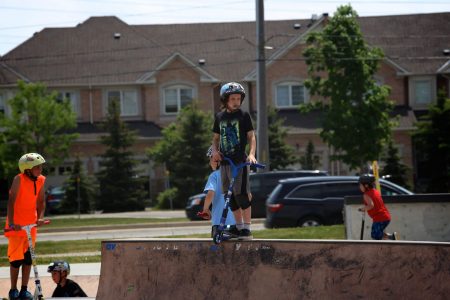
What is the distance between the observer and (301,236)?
62.7 feet

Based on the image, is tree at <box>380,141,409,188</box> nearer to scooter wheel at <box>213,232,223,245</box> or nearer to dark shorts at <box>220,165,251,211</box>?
Answer: dark shorts at <box>220,165,251,211</box>

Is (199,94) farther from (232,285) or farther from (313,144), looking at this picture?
(232,285)

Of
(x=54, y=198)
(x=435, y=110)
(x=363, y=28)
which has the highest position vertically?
(x=363, y=28)

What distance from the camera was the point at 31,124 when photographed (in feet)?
142

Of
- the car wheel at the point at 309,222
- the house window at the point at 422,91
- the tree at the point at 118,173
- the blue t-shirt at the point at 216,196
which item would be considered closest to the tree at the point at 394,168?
the house window at the point at 422,91

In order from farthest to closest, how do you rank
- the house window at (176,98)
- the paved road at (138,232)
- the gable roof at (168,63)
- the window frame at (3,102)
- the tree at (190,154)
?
A: the house window at (176,98)
the gable roof at (168,63)
the window frame at (3,102)
the tree at (190,154)
the paved road at (138,232)

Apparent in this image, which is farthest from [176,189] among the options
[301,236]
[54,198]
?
[301,236]

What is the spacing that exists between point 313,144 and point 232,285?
142ft

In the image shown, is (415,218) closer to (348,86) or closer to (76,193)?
(348,86)

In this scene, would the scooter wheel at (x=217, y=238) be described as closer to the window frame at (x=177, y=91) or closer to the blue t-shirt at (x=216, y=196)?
the blue t-shirt at (x=216, y=196)

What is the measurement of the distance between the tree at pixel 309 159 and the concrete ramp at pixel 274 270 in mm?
39218

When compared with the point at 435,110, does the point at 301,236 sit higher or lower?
lower

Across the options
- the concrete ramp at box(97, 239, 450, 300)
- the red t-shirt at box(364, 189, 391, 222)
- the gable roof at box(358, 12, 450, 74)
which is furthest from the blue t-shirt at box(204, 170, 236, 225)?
the gable roof at box(358, 12, 450, 74)

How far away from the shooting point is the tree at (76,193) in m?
45.2
